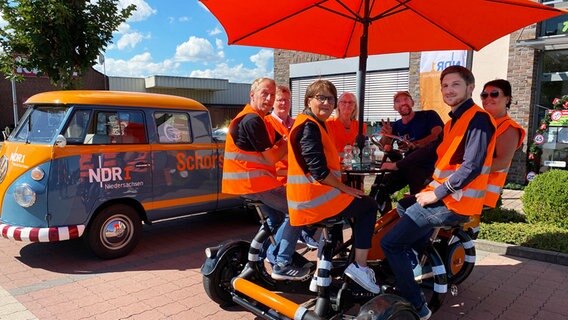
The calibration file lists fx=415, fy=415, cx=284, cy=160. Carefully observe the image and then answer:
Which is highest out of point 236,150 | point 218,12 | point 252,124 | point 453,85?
point 218,12

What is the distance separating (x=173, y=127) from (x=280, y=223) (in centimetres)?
277

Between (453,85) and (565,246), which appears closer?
(453,85)

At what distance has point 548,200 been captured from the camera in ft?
19.6

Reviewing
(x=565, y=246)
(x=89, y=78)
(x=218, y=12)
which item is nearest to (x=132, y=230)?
(x=218, y=12)

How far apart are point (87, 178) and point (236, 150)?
2348 mm

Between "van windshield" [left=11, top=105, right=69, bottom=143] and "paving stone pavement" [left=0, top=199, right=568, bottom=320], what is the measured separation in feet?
5.05

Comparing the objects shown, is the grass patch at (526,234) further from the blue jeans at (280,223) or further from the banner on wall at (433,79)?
the banner on wall at (433,79)

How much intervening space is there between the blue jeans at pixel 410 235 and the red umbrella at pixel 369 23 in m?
1.70

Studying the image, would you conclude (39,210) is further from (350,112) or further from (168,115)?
(350,112)

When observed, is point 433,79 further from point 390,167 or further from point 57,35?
point 57,35

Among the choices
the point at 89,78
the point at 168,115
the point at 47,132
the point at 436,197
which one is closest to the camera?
the point at 436,197

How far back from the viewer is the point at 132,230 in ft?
17.9

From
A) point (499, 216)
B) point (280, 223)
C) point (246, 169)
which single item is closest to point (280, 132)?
point (246, 169)

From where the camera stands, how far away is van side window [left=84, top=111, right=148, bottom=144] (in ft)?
16.8
